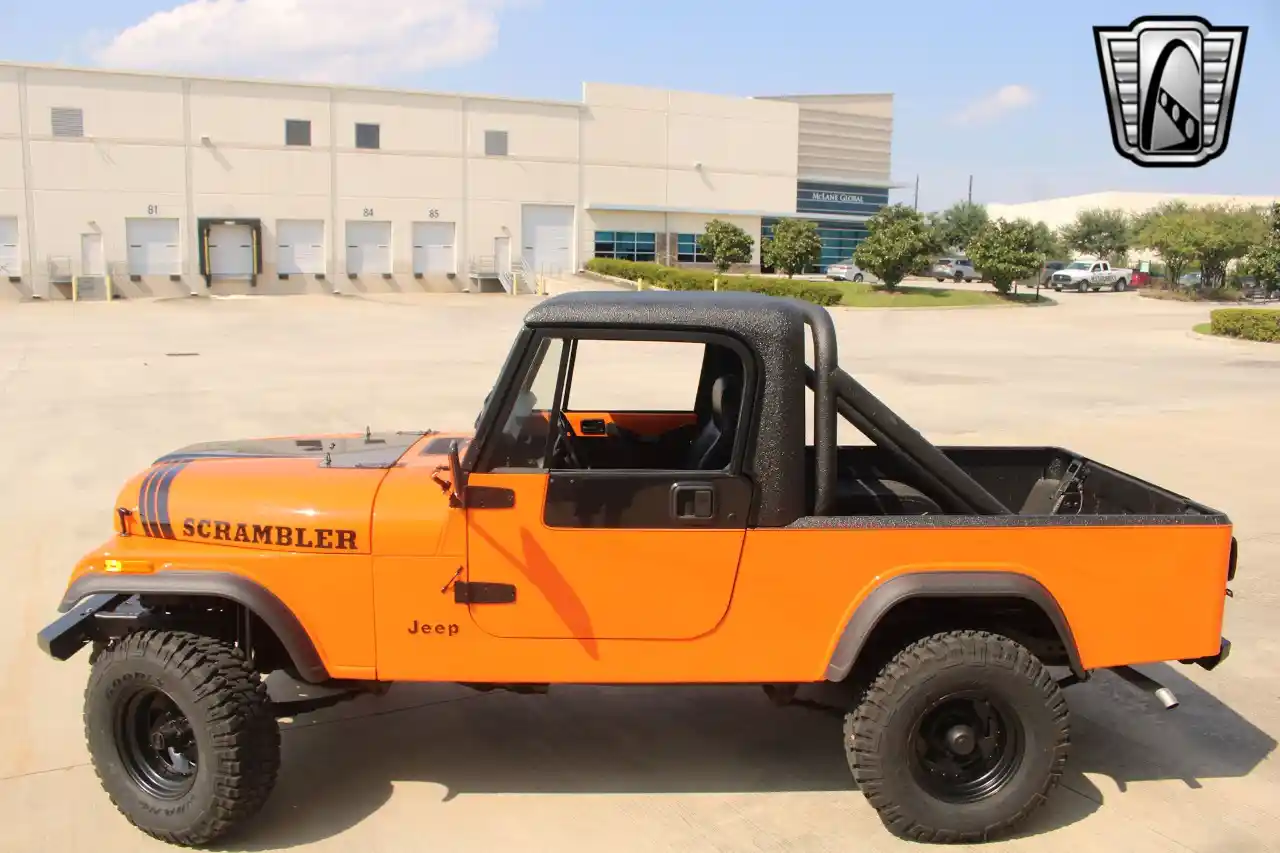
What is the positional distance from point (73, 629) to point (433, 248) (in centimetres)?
4984

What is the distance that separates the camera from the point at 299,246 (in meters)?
49.7

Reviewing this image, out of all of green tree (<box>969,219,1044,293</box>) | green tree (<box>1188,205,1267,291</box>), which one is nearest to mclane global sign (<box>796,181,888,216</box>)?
green tree (<box>1188,205,1267,291</box>)

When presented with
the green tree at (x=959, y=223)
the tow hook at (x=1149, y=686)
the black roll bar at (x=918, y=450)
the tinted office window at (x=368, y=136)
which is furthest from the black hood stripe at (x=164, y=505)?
the green tree at (x=959, y=223)

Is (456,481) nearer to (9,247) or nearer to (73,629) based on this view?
(73,629)

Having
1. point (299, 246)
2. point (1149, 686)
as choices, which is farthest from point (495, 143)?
point (1149, 686)

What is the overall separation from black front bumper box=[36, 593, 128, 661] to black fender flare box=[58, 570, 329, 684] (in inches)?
2.7

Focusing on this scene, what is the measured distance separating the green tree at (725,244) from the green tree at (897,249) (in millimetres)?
9371

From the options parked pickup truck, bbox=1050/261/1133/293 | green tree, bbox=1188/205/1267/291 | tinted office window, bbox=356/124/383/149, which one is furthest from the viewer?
parked pickup truck, bbox=1050/261/1133/293

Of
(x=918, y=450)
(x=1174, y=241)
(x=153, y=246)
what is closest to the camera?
(x=918, y=450)

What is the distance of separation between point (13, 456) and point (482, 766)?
8.82 metres

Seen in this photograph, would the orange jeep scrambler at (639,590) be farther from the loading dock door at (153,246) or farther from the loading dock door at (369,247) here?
the loading dock door at (369,247)

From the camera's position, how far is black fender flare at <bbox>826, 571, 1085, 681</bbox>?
156 inches

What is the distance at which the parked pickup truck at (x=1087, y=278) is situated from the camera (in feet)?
194

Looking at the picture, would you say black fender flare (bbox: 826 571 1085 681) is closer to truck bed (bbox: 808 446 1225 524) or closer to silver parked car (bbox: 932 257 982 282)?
truck bed (bbox: 808 446 1225 524)
